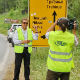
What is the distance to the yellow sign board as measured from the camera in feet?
42.1

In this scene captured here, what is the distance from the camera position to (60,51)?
5.14m

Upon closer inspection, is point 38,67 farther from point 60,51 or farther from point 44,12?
point 60,51

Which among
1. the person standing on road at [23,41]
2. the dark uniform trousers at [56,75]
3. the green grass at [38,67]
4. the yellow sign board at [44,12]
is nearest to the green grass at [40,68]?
the green grass at [38,67]

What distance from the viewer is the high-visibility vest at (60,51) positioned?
513cm

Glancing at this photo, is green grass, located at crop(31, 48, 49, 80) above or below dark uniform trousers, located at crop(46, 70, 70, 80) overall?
below

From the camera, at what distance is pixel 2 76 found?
31.4 feet

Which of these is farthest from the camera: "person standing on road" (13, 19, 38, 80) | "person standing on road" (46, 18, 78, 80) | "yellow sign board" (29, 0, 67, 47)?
"yellow sign board" (29, 0, 67, 47)

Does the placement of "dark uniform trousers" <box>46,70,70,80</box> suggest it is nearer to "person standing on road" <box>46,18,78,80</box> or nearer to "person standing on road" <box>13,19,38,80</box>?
"person standing on road" <box>46,18,78,80</box>

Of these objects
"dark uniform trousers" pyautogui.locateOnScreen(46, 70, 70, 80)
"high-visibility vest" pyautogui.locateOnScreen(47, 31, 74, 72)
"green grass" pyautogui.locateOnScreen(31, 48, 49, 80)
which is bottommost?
"green grass" pyautogui.locateOnScreen(31, 48, 49, 80)

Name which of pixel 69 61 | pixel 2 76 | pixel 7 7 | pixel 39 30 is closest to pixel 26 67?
pixel 2 76

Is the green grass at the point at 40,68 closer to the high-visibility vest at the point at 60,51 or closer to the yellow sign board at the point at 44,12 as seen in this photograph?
the yellow sign board at the point at 44,12

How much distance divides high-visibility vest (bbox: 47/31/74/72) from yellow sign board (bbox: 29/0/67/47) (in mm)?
7759

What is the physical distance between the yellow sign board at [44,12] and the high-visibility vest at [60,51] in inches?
305

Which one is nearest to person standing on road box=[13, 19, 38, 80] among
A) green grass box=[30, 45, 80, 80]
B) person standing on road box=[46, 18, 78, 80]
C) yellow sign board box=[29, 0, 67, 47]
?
green grass box=[30, 45, 80, 80]
